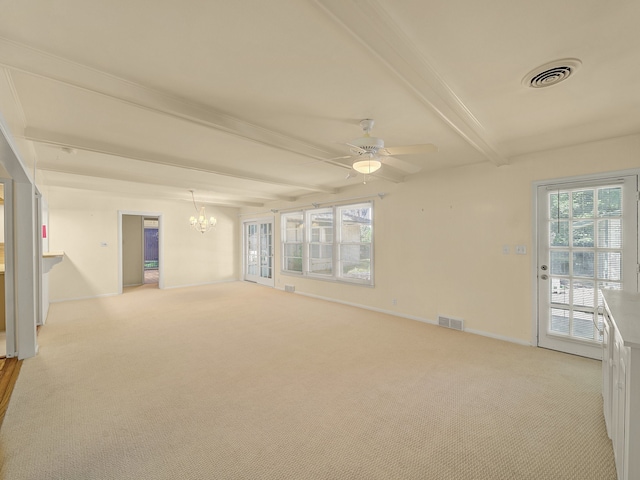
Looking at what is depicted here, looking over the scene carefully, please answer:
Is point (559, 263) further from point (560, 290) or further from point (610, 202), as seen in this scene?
point (610, 202)

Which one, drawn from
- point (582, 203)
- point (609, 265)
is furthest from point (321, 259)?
point (609, 265)

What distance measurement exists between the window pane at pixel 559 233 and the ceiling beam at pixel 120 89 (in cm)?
335

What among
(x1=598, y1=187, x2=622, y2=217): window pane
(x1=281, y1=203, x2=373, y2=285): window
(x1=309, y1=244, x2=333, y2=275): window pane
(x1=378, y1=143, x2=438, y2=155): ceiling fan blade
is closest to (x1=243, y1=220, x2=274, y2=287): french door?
(x1=281, y1=203, x2=373, y2=285): window

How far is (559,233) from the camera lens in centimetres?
349

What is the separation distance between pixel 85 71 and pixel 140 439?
2.37 metres

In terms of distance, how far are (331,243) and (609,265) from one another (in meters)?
4.24

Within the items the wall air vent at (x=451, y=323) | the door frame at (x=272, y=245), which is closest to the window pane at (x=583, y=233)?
the wall air vent at (x=451, y=323)

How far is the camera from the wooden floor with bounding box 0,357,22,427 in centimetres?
233

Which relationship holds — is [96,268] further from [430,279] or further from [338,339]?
[430,279]

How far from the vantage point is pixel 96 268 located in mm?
→ 6605

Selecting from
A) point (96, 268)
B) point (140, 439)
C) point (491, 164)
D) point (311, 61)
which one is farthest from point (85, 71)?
point (96, 268)

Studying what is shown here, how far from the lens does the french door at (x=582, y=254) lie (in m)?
3.05

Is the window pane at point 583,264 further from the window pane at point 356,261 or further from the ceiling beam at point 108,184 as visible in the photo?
the ceiling beam at point 108,184

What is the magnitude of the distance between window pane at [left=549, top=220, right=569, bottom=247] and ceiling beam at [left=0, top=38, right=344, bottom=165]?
335cm
